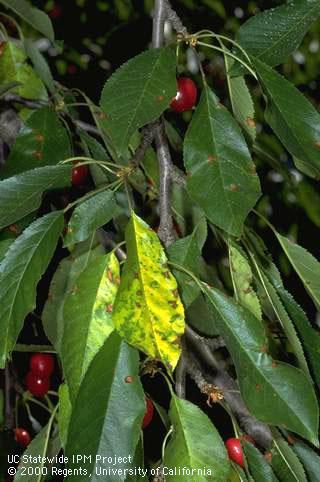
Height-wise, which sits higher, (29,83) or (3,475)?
(29,83)

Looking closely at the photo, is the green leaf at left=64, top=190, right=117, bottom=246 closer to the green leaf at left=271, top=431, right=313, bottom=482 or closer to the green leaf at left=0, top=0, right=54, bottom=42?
the green leaf at left=271, top=431, right=313, bottom=482

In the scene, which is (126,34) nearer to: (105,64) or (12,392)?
(105,64)

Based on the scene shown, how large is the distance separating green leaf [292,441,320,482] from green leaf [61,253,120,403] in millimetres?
273

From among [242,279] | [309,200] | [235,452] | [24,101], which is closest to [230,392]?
[235,452]

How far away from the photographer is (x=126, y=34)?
5.26 feet

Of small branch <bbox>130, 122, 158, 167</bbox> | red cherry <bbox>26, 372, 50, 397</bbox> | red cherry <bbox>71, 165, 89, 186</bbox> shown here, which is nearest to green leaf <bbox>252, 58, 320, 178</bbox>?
small branch <bbox>130, 122, 158, 167</bbox>

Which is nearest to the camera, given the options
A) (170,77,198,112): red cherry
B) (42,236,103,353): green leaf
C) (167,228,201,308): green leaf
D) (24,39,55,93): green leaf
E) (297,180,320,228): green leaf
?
(167,228,201,308): green leaf

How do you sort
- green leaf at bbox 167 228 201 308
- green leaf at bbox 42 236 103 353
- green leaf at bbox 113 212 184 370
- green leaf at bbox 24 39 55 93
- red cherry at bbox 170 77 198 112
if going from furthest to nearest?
green leaf at bbox 24 39 55 93 → red cherry at bbox 170 77 198 112 → green leaf at bbox 42 236 103 353 → green leaf at bbox 167 228 201 308 → green leaf at bbox 113 212 184 370

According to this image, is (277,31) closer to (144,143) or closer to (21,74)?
(144,143)

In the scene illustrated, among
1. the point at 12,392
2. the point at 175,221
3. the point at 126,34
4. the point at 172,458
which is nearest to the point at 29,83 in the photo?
the point at 175,221

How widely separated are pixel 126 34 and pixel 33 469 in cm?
107

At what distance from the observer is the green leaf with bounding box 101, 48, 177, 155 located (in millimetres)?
594

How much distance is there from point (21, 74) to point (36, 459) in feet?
1.56

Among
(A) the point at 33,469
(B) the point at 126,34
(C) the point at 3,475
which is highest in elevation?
(B) the point at 126,34
